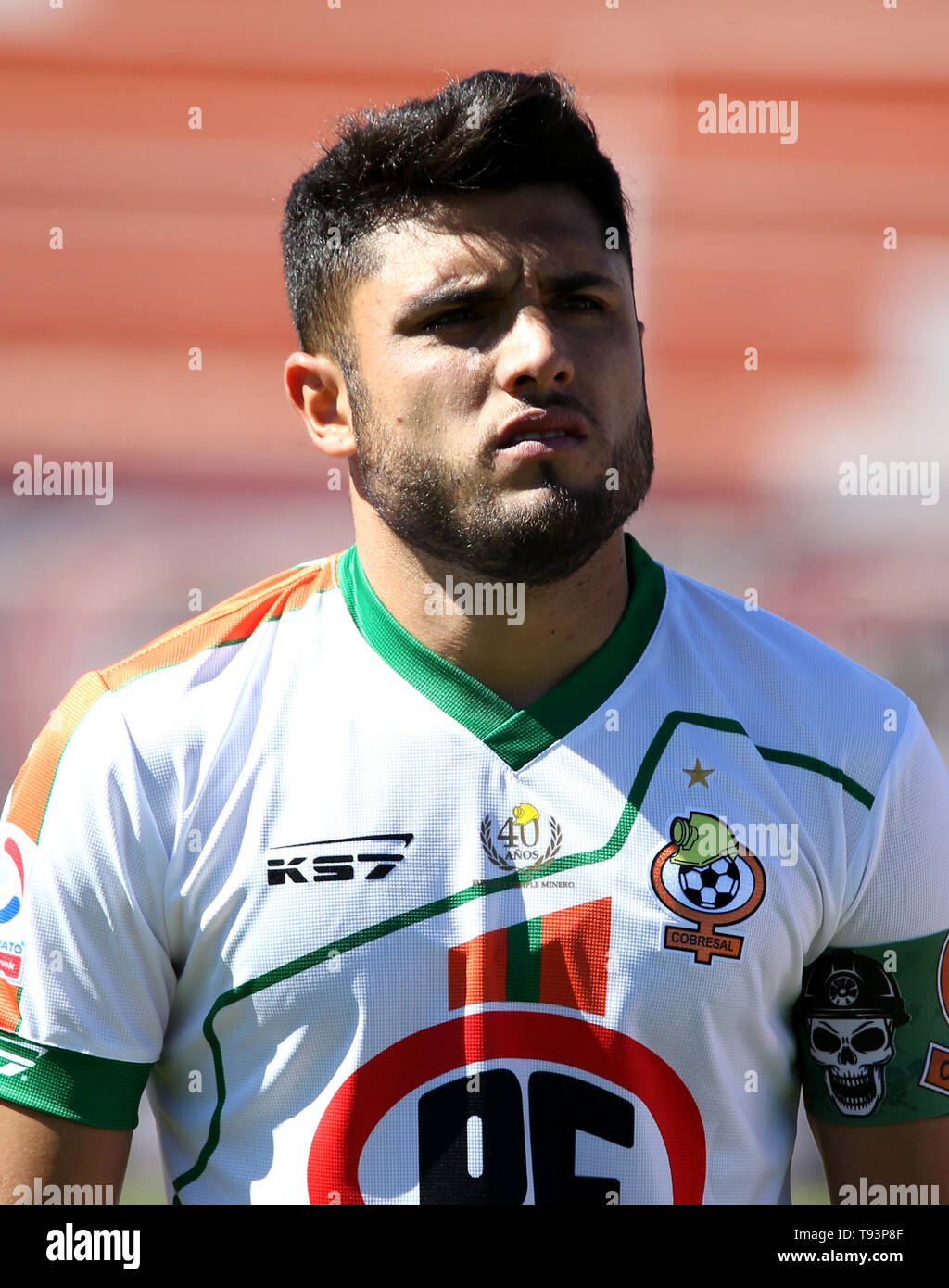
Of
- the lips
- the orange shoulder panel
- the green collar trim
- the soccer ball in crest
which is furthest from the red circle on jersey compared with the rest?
the lips

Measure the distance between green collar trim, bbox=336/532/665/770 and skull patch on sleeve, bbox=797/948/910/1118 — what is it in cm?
42

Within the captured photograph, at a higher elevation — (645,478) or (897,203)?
(897,203)

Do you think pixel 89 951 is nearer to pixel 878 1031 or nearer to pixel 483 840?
pixel 483 840

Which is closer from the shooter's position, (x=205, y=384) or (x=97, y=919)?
(x=97, y=919)

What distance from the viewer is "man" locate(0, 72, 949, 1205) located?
1.41m

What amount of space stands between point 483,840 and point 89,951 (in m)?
0.46

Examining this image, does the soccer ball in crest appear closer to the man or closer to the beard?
the man

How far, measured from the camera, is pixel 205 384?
12.7 ft

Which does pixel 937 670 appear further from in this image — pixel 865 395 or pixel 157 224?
pixel 157 224

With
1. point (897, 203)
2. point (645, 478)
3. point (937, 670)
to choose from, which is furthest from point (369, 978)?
point (897, 203)

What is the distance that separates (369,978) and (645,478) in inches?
27.2

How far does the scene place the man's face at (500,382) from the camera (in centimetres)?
145
